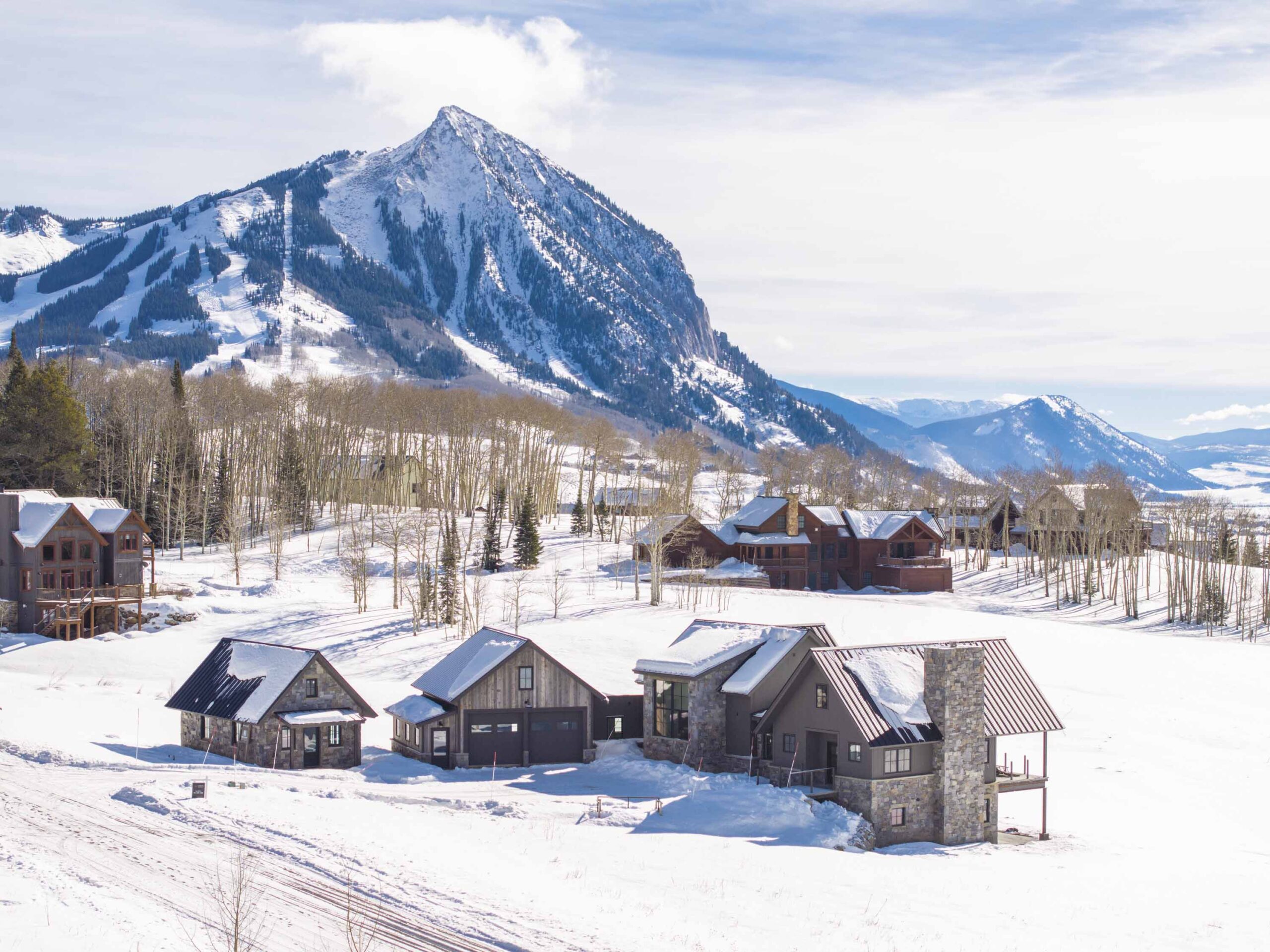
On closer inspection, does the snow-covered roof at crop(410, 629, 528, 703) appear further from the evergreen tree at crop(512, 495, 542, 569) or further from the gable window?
the evergreen tree at crop(512, 495, 542, 569)

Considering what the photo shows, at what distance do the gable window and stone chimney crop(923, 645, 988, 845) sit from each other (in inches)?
39.3

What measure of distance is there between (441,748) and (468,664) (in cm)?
338

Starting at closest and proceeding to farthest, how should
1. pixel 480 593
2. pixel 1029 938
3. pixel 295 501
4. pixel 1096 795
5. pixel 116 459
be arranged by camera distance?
pixel 1029 938 < pixel 1096 795 < pixel 480 593 < pixel 116 459 < pixel 295 501

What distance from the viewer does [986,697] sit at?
137 ft

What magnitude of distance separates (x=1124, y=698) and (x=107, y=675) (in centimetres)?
4843

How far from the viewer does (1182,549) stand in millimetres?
93438

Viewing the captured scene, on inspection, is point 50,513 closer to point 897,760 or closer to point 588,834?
point 588,834

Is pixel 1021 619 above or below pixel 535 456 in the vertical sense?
below

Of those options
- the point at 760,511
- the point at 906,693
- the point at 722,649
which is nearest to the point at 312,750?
the point at 722,649

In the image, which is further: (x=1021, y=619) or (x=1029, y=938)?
(x=1021, y=619)

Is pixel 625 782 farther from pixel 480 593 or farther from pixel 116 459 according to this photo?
pixel 116 459

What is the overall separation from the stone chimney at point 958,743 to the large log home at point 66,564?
1754 inches

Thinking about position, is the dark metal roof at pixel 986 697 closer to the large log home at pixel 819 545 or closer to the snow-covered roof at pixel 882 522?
the large log home at pixel 819 545

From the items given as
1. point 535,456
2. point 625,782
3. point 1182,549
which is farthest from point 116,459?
point 1182,549
